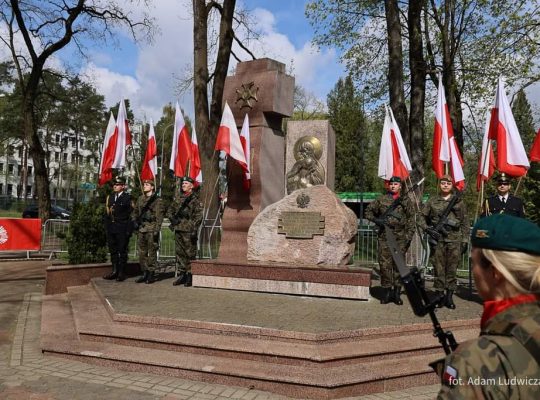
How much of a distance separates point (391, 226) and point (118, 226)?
496 centimetres

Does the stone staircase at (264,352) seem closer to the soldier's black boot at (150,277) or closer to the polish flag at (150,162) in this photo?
the soldier's black boot at (150,277)

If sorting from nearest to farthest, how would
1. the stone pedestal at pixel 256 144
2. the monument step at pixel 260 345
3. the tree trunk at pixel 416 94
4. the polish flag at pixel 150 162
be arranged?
the monument step at pixel 260 345
the stone pedestal at pixel 256 144
the polish flag at pixel 150 162
the tree trunk at pixel 416 94

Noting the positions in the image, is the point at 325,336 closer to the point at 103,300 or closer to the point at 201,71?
the point at 103,300

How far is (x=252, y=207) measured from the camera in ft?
33.0

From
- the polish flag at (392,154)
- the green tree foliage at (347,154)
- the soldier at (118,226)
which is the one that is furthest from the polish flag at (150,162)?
the green tree foliage at (347,154)

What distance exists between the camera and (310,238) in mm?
8195

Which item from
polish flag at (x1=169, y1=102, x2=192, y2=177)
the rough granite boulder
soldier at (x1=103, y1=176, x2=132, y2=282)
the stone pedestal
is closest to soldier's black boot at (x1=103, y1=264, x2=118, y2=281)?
soldier at (x1=103, y1=176, x2=132, y2=282)

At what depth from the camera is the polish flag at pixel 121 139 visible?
10.3m

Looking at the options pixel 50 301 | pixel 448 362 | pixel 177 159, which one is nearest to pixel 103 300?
pixel 50 301

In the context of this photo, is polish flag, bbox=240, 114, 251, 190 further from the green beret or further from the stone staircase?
the green beret

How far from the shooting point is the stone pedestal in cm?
1004

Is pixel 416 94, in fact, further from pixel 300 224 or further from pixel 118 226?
pixel 118 226

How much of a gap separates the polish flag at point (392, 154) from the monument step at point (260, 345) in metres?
3.52

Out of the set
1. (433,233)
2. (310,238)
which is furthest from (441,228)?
(310,238)
